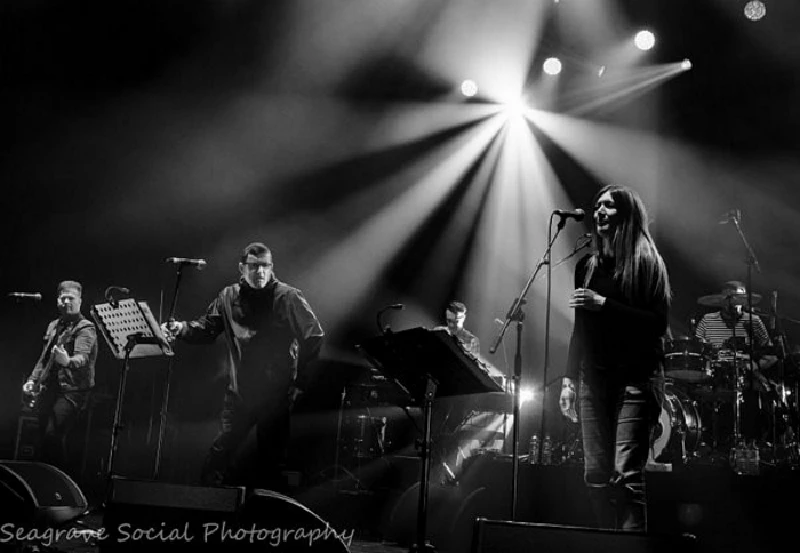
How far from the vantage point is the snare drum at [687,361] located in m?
8.26

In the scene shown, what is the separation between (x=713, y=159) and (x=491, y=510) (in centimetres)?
614

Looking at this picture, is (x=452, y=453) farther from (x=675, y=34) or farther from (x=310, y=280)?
(x=675, y=34)

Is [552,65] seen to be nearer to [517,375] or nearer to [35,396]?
[517,375]

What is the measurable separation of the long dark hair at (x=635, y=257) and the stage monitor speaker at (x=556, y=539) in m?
1.51

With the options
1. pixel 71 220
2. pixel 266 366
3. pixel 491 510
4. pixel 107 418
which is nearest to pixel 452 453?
pixel 491 510

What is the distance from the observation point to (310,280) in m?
10.3

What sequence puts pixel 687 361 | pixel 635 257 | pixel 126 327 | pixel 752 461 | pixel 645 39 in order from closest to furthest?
pixel 635 257
pixel 126 327
pixel 752 461
pixel 687 361
pixel 645 39

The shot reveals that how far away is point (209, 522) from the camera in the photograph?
290cm

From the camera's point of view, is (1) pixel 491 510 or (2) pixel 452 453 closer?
(1) pixel 491 510

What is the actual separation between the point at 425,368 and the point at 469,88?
6.84 m

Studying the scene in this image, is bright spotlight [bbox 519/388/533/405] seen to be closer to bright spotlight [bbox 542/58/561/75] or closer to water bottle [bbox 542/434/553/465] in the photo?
water bottle [bbox 542/434/553/465]

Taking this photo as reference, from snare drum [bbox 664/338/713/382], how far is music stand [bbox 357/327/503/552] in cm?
473

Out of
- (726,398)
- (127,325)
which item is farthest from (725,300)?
(127,325)

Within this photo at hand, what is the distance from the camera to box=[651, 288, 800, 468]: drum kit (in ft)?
26.2
